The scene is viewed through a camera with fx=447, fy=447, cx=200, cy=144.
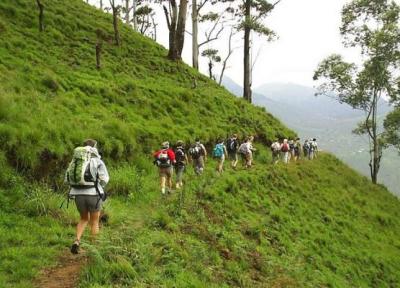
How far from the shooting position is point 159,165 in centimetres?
1493

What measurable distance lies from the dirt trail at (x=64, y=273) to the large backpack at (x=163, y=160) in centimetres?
646

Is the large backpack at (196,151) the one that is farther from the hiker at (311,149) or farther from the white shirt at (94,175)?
the hiker at (311,149)

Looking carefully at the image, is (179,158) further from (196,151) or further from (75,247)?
(75,247)

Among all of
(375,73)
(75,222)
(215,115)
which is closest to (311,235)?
(215,115)

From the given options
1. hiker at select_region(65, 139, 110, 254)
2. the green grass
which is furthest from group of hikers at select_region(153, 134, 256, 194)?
hiker at select_region(65, 139, 110, 254)

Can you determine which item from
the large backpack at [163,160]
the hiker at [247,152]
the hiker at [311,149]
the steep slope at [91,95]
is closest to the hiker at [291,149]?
the steep slope at [91,95]

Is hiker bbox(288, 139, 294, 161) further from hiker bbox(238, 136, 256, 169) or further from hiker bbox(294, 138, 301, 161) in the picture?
hiker bbox(238, 136, 256, 169)

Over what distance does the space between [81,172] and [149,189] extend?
638 cm

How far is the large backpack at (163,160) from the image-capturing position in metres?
14.9

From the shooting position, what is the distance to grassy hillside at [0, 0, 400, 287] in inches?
363

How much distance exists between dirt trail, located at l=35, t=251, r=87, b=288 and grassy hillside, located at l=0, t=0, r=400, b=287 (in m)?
0.16

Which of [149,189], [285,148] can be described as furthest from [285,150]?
[149,189]

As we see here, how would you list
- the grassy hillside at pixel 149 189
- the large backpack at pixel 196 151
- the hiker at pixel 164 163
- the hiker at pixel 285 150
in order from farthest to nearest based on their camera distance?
1. the hiker at pixel 285 150
2. the large backpack at pixel 196 151
3. the hiker at pixel 164 163
4. the grassy hillside at pixel 149 189

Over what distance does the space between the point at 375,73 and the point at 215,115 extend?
777 inches
